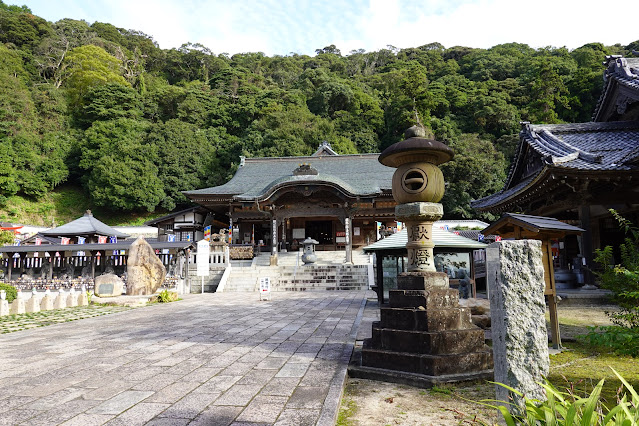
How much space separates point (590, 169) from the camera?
8.41m

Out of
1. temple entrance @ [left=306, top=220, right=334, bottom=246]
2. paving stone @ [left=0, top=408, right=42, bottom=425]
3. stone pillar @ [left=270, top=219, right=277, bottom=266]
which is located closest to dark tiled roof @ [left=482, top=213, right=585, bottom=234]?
paving stone @ [left=0, top=408, right=42, bottom=425]

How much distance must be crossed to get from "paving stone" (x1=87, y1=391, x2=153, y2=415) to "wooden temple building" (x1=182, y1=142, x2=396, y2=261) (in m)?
15.3

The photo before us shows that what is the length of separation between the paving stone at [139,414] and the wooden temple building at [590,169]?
9341 mm

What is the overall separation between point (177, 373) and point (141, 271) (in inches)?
368

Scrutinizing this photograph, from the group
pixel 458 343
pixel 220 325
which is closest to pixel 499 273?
pixel 458 343

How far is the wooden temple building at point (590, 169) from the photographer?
8664 mm

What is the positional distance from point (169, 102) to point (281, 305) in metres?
41.7

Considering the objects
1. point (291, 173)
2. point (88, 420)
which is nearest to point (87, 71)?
point (291, 173)

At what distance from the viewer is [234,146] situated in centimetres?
3978

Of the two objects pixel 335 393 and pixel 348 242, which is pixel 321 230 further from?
pixel 335 393

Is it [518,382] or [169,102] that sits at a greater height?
[169,102]

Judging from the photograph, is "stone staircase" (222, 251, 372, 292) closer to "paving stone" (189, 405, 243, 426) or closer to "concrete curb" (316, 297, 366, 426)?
"concrete curb" (316, 297, 366, 426)

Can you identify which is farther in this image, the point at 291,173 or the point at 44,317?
the point at 291,173

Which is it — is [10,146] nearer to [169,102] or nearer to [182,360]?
[169,102]
